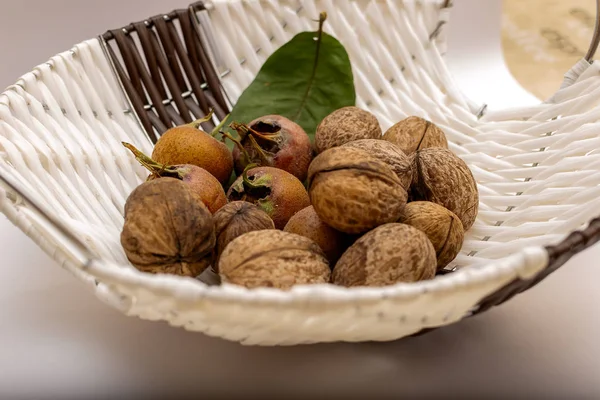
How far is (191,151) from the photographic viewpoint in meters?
0.86

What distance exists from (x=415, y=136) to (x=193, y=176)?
1.02 ft

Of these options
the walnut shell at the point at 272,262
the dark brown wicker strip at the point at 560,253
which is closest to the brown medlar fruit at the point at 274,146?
the walnut shell at the point at 272,262

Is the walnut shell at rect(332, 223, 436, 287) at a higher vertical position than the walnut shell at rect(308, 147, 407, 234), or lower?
lower

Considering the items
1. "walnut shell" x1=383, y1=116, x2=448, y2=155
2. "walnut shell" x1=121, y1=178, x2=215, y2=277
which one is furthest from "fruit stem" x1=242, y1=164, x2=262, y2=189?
"walnut shell" x1=383, y1=116, x2=448, y2=155

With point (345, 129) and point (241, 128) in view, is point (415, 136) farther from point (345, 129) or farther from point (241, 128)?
point (241, 128)

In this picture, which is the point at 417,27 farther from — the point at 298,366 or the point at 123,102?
the point at 298,366

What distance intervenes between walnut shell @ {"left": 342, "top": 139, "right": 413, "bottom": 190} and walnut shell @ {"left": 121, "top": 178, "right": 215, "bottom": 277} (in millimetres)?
193

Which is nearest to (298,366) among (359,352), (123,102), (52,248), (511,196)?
(359,352)

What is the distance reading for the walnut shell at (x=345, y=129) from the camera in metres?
0.88

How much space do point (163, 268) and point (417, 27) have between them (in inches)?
27.5

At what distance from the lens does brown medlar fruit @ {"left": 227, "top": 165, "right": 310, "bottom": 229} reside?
794 millimetres

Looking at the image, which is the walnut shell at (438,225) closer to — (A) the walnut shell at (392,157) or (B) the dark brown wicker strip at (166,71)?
(A) the walnut shell at (392,157)

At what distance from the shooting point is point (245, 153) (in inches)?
34.1

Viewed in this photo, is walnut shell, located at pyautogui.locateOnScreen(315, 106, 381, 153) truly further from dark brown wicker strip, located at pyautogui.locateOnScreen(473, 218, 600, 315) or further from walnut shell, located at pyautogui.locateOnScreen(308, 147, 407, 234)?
dark brown wicker strip, located at pyautogui.locateOnScreen(473, 218, 600, 315)
